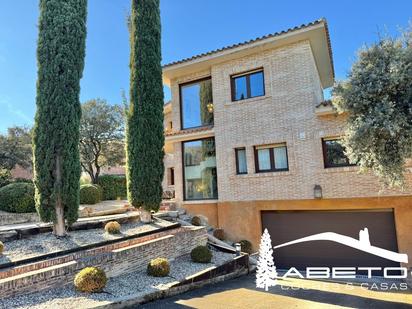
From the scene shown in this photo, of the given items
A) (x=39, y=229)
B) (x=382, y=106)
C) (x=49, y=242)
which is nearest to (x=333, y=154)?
(x=382, y=106)

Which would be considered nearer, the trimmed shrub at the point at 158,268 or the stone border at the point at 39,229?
the trimmed shrub at the point at 158,268

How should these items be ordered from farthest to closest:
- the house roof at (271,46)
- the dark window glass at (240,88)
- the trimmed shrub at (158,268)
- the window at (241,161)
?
the dark window glass at (240,88)
the window at (241,161)
the house roof at (271,46)
the trimmed shrub at (158,268)

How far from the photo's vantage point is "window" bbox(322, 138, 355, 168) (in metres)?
11.7

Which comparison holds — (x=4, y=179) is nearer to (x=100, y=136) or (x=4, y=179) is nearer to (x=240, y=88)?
(x=100, y=136)

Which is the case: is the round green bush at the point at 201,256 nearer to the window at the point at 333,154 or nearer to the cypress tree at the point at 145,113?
the cypress tree at the point at 145,113

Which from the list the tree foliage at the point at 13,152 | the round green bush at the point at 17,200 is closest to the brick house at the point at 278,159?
the round green bush at the point at 17,200

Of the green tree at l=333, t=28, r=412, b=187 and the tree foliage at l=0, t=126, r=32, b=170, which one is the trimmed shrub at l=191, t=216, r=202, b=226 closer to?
the green tree at l=333, t=28, r=412, b=187

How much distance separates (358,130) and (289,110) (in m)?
5.27

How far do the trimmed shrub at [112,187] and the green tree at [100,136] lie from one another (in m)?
1.34

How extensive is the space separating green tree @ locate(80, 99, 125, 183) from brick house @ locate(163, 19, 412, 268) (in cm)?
1295

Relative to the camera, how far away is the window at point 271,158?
12.8m

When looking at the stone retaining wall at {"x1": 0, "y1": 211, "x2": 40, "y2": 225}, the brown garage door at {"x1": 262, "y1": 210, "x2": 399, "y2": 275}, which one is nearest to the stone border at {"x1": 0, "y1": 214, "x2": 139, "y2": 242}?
the stone retaining wall at {"x1": 0, "y1": 211, "x2": 40, "y2": 225}

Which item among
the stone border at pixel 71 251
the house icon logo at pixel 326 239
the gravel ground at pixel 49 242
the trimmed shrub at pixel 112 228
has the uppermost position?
the trimmed shrub at pixel 112 228

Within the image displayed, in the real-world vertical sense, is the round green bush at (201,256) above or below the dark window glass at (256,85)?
below
